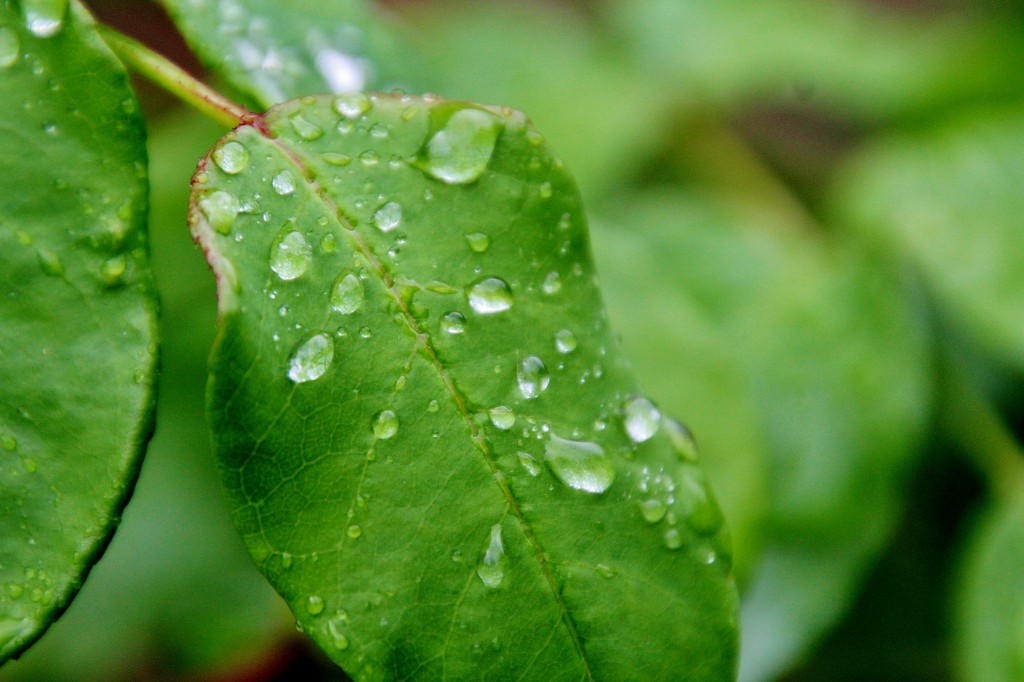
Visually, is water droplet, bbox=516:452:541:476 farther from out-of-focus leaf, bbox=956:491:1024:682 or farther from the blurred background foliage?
out-of-focus leaf, bbox=956:491:1024:682

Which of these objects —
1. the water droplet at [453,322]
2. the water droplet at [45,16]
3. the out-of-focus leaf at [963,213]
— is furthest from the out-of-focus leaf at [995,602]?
the water droplet at [45,16]

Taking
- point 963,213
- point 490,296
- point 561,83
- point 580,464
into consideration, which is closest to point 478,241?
point 490,296

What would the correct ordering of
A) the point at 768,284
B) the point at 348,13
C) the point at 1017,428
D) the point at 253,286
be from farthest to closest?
the point at 1017,428
the point at 768,284
the point at 348,13
the point at 253,286

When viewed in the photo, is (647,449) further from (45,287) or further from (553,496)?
(45,287)

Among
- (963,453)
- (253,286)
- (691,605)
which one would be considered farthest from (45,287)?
(963,453)

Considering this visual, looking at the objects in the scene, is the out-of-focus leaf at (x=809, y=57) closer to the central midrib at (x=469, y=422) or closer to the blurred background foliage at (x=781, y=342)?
the blurred background foliage at (x=781, y=342)
